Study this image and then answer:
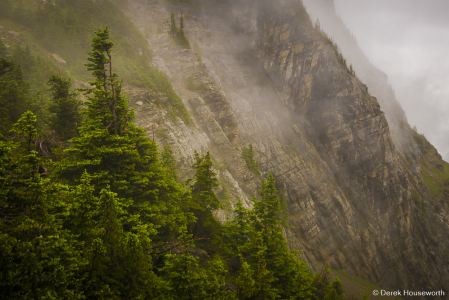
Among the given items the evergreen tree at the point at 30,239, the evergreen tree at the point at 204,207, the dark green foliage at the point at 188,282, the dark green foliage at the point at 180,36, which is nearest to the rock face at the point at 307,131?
the dark green foliage at the point at 180,36

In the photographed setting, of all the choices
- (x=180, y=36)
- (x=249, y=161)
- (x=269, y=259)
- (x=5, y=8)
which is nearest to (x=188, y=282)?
(x=269, y=259)

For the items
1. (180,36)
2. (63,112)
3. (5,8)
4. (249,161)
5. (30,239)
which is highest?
(180,36)

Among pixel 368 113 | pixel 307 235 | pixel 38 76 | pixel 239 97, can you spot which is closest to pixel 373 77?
pixel 368 113

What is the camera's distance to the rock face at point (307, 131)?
51.2m

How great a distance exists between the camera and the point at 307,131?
73.7 metres

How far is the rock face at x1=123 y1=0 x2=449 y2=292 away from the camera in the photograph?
51.2 metres

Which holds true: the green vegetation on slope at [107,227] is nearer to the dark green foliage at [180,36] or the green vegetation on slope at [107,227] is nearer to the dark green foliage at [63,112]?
the dark green foliage at [63,112]

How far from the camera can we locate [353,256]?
58500 millimetres

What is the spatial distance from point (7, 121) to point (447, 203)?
132710 mm

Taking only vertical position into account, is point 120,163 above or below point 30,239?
above

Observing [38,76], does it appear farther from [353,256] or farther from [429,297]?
[429,297]

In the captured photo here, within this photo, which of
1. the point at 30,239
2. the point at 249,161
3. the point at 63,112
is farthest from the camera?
the point at 249,161

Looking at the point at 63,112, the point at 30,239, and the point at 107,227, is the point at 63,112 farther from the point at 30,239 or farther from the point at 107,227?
the point at 30,239

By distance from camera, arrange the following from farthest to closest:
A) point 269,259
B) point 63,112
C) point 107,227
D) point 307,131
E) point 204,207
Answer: point 307,131 → point 63,112 → point 204,207 → point 269,259 → point 107,227
